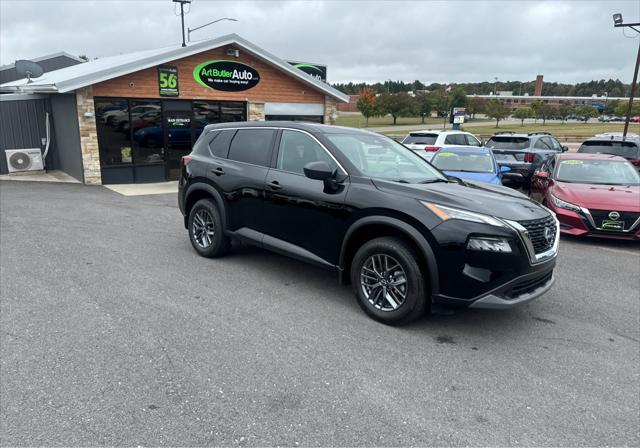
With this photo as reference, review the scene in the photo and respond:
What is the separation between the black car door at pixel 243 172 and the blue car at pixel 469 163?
4956 mm

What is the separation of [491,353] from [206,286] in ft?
9.79

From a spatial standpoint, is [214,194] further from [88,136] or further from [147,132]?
[147,132]

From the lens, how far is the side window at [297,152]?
485 centimetres

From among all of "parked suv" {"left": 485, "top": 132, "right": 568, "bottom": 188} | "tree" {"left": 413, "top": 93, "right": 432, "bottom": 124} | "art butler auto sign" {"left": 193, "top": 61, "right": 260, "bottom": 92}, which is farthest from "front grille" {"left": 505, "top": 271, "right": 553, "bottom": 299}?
"tree" {"left": 413, "top": 93, "right": 432, "bottom": 124}

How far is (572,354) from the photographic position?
12.5ft

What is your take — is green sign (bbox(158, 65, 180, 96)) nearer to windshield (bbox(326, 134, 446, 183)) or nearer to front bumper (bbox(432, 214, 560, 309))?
windshield (bbox(326, 134, 446, 183))

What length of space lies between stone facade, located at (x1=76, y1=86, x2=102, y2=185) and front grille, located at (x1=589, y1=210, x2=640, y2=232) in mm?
12037

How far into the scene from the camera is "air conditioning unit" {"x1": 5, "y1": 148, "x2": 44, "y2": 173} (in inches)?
563

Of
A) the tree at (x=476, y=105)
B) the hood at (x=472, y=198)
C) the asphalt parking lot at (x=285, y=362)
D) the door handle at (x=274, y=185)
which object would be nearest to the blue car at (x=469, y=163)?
the asphalt parking lot at (x=285, y=362)

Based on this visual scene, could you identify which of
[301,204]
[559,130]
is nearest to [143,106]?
[301,204]

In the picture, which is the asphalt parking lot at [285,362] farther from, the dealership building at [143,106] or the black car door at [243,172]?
the dealership building at [143,106]

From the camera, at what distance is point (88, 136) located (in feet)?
41.8

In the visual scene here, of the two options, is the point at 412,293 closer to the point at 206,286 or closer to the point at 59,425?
the point at 206,286

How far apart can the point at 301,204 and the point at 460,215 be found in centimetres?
165
